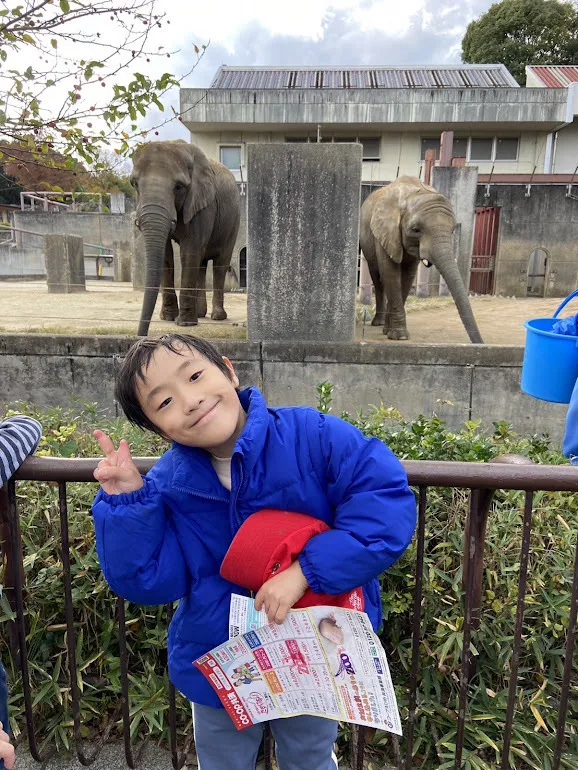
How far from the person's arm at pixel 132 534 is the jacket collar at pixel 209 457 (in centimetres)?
8

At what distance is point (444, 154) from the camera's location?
16016mm

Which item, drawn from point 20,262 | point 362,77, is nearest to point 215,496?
point 20,262

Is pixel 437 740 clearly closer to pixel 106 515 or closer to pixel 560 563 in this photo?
pixel 560 563

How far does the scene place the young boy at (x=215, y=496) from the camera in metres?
1.41

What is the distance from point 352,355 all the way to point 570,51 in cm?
3676

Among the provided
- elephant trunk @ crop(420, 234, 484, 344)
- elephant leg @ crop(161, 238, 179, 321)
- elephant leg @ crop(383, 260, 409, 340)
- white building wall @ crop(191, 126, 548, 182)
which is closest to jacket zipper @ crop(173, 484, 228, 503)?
elephant trunk @ crop(420, 234, 484, 344)

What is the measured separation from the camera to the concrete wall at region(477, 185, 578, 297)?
1666 cm

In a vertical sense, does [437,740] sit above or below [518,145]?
below

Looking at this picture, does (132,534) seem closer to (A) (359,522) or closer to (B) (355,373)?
(A) (359,522)

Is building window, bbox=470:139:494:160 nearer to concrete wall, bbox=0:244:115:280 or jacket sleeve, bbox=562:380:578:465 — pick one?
concrete wall, bbox=0:244:115:280

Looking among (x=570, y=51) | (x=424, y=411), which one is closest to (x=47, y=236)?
(x=424, y=411)

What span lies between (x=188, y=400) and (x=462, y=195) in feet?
48.2

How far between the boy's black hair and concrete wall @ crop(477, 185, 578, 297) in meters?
16.9

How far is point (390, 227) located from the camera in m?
8.14
